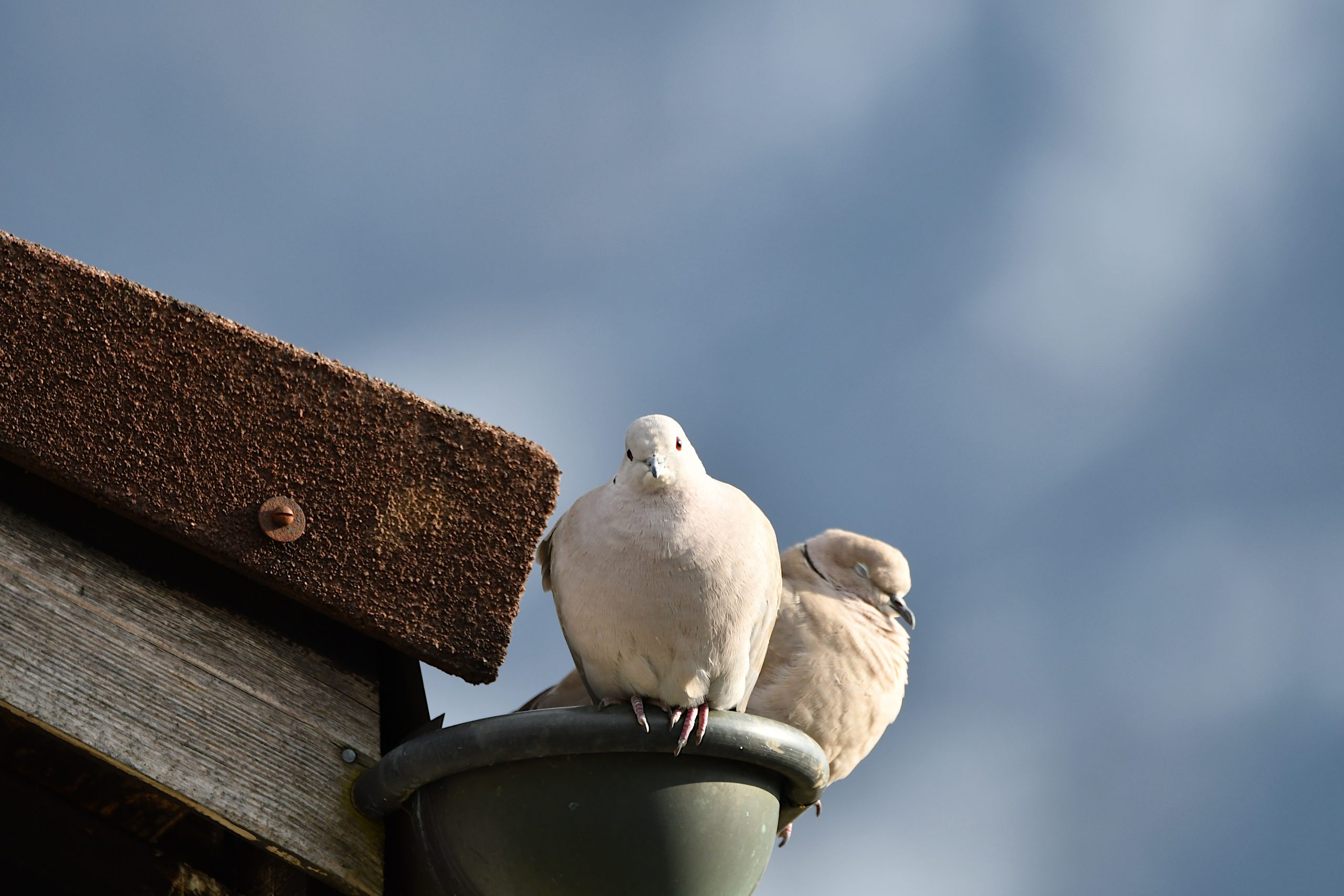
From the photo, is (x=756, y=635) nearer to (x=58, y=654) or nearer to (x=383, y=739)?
(x=383, y=739)

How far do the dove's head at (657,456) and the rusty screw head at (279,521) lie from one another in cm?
80

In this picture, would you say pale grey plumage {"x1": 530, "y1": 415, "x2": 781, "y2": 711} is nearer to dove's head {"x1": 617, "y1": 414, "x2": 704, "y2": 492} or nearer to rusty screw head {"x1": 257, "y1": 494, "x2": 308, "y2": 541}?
dove's head {"x1": 617, "y1": 414, "x2": 704, "y2": 492}

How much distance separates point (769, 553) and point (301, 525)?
1.11 metres

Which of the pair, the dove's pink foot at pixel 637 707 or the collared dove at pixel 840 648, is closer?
the dove's pink foot at pixel 637 707

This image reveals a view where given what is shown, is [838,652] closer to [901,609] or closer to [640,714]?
[901,609]

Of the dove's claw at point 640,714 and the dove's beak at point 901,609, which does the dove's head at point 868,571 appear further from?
the dove's claw at point 640,714

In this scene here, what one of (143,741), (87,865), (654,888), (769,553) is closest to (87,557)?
(143,741)

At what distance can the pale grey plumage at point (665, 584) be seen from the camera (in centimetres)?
275

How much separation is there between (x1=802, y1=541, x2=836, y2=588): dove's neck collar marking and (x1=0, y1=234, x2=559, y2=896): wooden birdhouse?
63.5 inches

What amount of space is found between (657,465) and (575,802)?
87 centimetres

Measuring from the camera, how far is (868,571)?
4.27 m

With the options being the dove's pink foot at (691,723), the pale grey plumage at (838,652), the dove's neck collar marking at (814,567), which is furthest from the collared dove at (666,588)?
the dove's neck collar marking at (814,567)

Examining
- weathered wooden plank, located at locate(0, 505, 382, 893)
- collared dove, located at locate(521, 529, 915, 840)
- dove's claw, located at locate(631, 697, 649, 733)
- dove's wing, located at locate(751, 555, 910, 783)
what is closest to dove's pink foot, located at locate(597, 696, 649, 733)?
dove's claw, located at locate(631, 697, 649, 733)

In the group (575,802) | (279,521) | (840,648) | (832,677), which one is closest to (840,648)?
(840,648)
